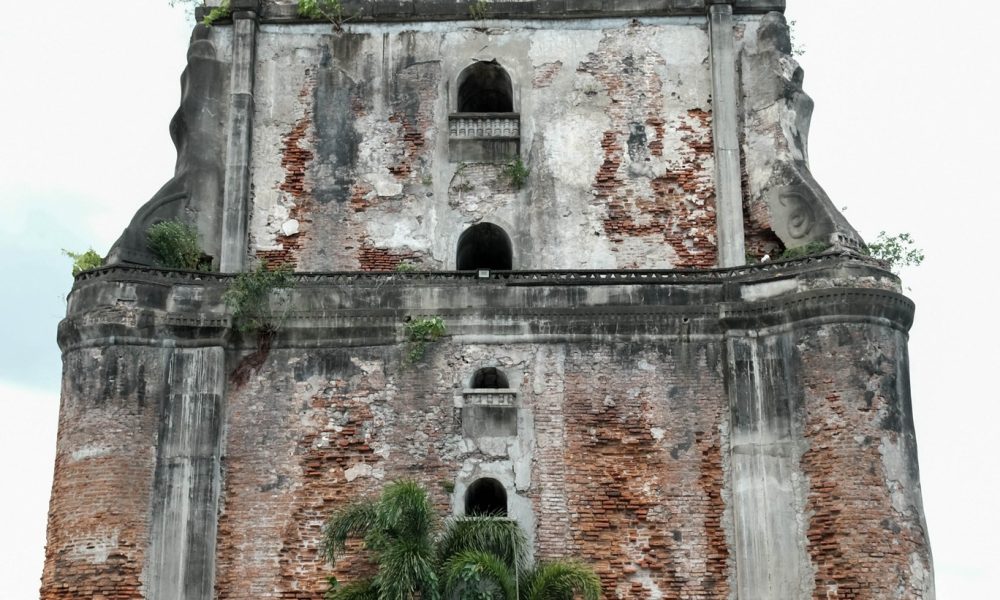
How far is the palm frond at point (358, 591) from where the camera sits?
14.0 metres

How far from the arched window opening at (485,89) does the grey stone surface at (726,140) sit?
2491 millimetres

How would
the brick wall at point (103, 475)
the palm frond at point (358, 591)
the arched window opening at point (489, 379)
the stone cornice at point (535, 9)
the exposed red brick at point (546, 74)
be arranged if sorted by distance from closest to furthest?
the palm frond at point (358, 591) → the brick wall at point (103, 475) → the arched window opening at point (489, 379) → the exposed red brick at point (546, 74) → the stone cornice at point (535, 9)

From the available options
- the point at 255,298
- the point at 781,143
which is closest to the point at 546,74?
the point at 781,143

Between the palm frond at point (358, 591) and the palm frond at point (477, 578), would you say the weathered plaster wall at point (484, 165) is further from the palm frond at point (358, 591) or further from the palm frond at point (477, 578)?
the palm frond at point (477, 578)

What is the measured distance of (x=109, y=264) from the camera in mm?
16000

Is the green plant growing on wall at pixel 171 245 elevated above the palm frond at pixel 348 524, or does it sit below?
above

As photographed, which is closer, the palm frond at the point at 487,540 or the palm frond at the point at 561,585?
the palm frond at the point at 561,585

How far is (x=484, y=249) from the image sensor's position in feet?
58.6

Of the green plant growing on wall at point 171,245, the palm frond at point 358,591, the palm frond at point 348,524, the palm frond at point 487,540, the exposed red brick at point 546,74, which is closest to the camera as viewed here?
the palm frond at point 358,591

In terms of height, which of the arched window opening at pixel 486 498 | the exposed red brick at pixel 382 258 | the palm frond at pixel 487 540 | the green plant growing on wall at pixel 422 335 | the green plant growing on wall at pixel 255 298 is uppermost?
the exposed red brick at pixel 382 258

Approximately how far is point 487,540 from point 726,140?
5.79m

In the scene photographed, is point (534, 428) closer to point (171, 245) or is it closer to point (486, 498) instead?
point (486, 498)

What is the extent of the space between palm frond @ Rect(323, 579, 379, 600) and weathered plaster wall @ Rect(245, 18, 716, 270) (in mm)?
3981

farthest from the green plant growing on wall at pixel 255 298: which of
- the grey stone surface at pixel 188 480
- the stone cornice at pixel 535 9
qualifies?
the stone cornice at pixel 535 9
